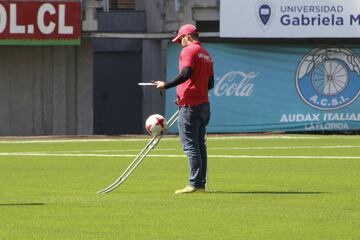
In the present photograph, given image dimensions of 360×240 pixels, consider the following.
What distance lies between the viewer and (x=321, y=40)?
124ft

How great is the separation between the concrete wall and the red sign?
1.42m

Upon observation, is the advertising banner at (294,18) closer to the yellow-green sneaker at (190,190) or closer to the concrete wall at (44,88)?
the concrete wall at (44,88)

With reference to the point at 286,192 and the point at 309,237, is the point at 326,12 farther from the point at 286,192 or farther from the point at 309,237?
the point at 309,237

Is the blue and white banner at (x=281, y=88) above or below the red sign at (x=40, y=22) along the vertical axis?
below

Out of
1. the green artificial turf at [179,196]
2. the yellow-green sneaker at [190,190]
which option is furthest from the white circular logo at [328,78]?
the yellow-green sneaker at [190,190]

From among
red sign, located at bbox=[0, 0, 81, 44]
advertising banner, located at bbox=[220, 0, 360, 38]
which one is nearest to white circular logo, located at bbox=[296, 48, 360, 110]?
advertising banner, located at bbox=[220, 0, 360, 38]

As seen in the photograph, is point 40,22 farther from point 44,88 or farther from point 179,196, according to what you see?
point 179,196

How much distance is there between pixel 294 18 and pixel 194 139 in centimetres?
2076

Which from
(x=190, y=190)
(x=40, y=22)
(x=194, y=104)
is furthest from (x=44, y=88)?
(x=190, y=190)

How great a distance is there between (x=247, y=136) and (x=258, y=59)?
2.78m

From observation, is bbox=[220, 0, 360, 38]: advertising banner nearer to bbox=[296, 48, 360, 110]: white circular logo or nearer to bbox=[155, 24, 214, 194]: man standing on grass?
bbox=[296, 48, 360, 110]: white circular logo

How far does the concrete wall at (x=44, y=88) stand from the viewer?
38.1m

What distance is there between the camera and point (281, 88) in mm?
37750

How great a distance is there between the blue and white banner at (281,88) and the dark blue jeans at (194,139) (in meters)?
20.8
